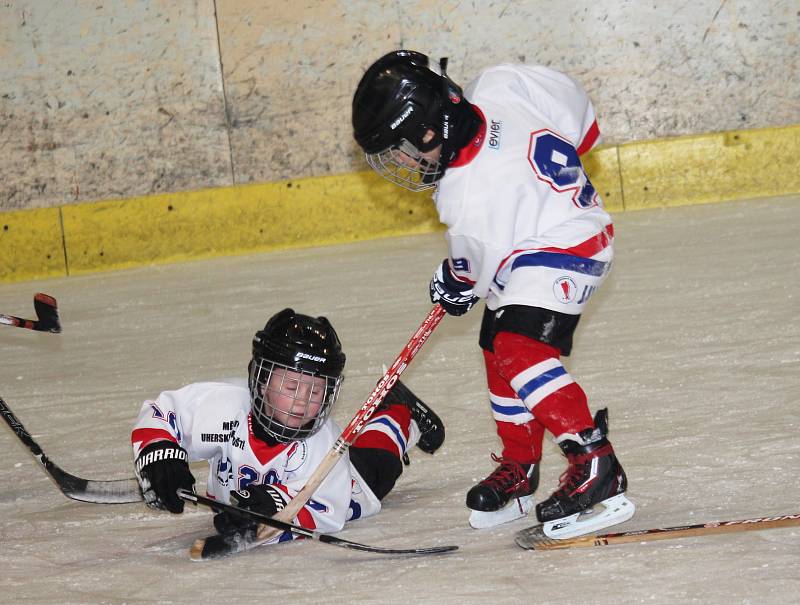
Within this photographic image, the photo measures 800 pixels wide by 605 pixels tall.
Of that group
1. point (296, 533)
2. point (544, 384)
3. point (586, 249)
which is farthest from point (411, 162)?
point (296, 533)

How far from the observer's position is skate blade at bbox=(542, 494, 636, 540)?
1905mm

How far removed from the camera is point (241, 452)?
2119 millimetres

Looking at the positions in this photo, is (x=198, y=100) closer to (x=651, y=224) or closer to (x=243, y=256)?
(x=243, y=256)

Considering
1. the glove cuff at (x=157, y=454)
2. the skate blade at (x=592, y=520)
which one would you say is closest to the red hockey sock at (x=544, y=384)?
the skate blade at (x=592, y=520)

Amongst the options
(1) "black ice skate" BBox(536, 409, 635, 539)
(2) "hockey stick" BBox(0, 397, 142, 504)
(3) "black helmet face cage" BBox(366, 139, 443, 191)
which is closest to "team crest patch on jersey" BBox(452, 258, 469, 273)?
(3) "black helmet face cage" BBox(366, 139, 443, 191)

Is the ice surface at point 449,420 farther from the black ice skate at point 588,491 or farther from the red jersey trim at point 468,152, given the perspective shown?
the red jersey trim at point 468,152

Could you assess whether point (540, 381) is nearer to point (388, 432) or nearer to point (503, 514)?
point (503, 514)

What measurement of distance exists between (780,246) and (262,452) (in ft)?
9.86

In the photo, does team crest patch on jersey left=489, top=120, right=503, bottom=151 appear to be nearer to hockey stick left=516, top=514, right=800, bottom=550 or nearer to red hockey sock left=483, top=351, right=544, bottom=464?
red hockey sock left=483, top=351, right=544, bottom=464

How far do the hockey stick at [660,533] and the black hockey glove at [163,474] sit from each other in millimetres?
583

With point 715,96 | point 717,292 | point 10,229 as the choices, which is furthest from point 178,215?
point 717,292

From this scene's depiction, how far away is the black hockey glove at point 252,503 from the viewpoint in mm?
2006

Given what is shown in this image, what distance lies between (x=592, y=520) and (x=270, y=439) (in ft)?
1.96

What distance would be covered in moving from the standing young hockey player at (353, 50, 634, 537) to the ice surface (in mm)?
113
